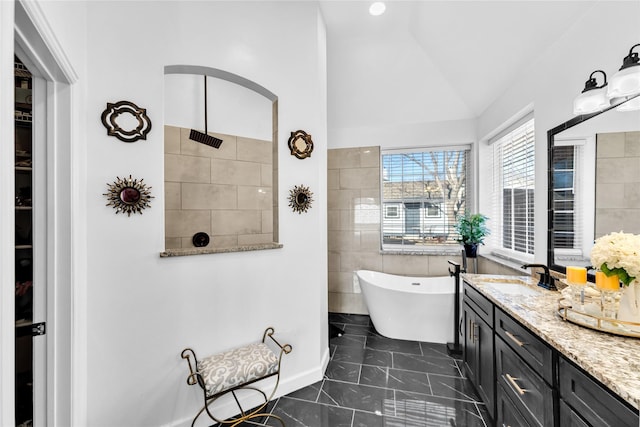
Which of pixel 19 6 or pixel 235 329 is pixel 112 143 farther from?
pixel 235 329

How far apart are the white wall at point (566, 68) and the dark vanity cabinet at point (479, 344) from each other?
2.21 feet

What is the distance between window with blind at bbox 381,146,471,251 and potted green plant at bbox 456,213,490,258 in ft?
1.65

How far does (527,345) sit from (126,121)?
2289 millimetres

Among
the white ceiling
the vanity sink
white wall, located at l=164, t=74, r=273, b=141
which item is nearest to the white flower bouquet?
the vanity sink

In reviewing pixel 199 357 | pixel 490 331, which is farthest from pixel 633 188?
pixel 199 357

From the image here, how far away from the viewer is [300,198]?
2.14m

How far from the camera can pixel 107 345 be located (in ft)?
4.97

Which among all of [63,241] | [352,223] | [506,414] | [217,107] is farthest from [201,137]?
[506,414]

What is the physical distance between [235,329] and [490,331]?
5.27 feet

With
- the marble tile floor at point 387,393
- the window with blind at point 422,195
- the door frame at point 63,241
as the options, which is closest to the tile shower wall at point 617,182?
the marble tile floor at point 387,393

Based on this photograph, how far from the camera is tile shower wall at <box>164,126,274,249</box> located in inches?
104

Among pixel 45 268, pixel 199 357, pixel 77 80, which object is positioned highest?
pixel 77 80

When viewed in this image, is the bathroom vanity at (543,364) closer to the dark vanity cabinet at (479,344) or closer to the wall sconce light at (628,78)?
the dark vanity cabinet at (479,344)

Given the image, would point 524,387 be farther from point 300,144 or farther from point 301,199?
point 300,144
